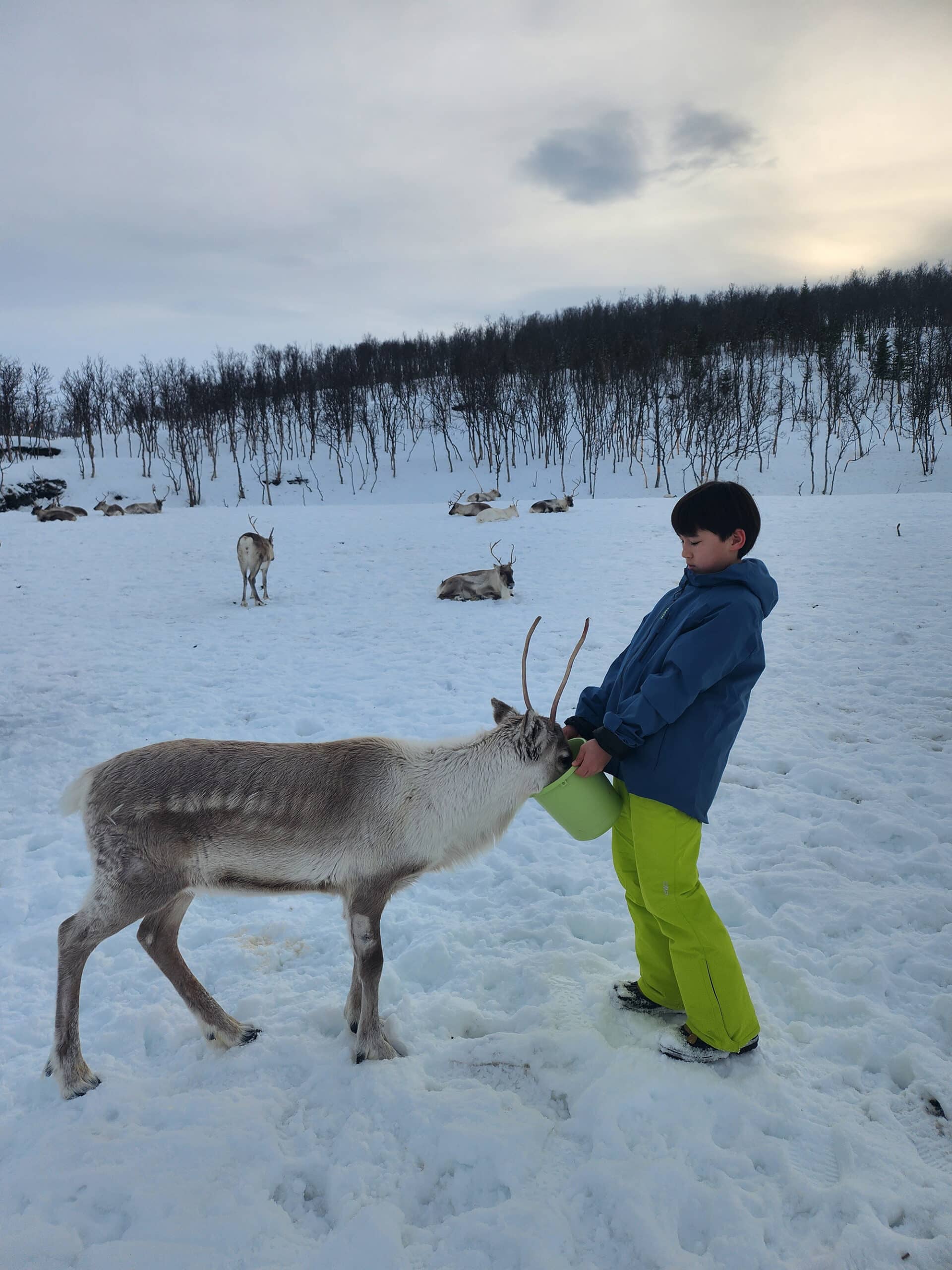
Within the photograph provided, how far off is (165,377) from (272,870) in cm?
6673

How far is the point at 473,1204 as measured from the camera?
217cm

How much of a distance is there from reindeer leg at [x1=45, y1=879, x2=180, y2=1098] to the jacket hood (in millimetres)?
2450

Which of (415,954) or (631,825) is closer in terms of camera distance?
(631,825)

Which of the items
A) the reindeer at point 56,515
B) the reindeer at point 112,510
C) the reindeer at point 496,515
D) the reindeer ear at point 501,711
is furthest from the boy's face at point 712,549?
the reindeer at point 112,510

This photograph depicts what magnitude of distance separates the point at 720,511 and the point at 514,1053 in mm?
2299

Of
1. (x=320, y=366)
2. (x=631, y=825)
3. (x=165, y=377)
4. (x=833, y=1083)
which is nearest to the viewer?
(x=833, y=1083)

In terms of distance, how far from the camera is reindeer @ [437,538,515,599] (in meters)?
12.6

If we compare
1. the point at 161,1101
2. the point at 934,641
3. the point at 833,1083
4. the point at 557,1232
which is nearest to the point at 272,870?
the point at 161,1101

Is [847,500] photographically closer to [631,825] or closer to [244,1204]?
[631,825]

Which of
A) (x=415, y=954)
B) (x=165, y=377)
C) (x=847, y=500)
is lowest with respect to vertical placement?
(x=415, y=954)

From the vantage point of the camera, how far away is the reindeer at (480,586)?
12594 millimetres

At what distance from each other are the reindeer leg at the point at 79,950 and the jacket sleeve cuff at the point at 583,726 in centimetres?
179

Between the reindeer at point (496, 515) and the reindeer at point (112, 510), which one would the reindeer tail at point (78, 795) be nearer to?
the reindeer at point (496, 515)

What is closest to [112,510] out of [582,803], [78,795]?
[78,795]
